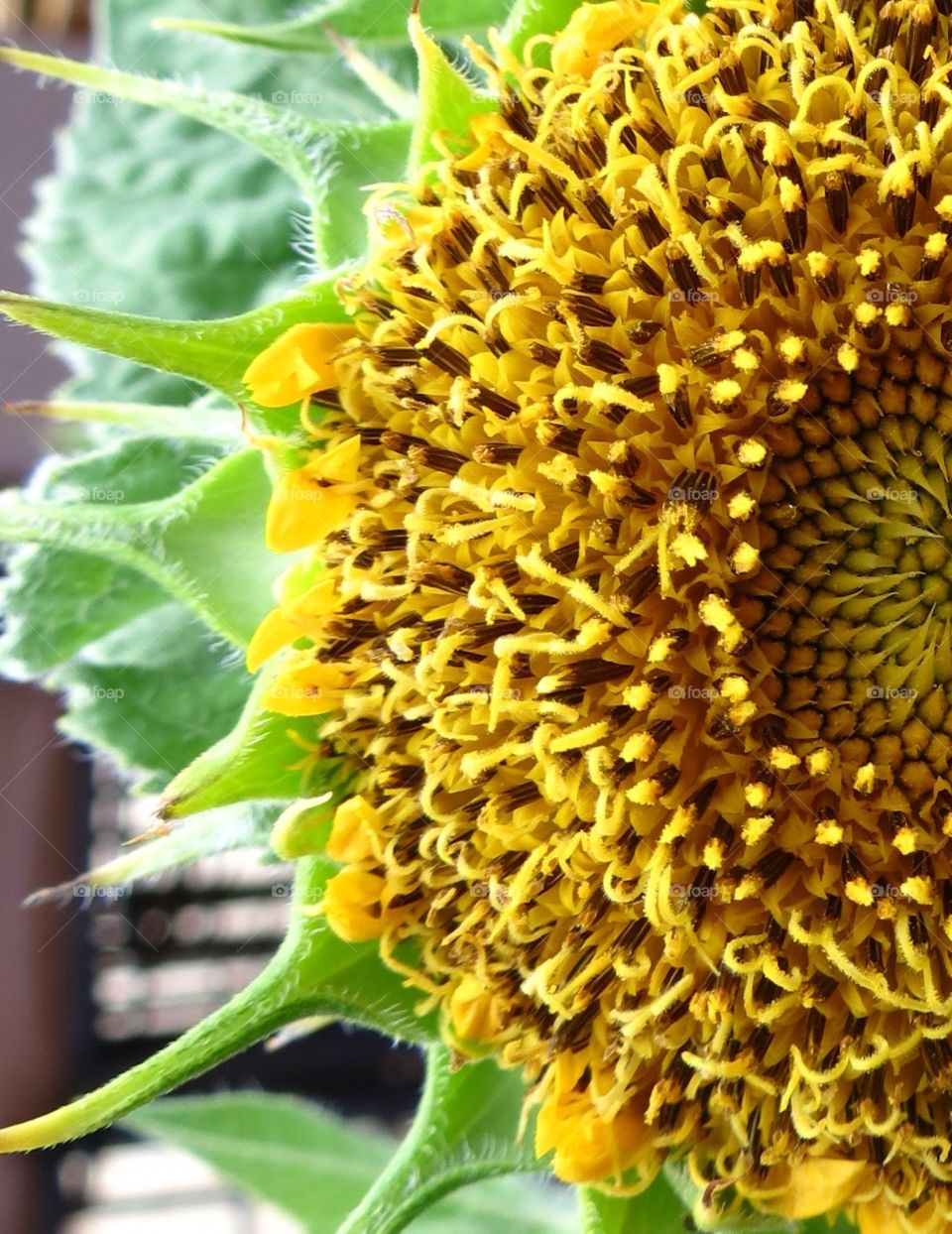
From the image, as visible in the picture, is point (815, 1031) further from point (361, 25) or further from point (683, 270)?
point (361, 25)

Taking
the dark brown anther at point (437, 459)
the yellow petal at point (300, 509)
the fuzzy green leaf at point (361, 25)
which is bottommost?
the yellow petal at point (300, 509)

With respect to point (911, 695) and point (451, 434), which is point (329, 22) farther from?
point (911, 695)

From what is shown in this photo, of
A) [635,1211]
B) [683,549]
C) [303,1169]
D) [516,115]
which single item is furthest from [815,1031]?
[303,1169]

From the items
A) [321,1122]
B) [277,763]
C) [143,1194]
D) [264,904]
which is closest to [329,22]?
[277,763]

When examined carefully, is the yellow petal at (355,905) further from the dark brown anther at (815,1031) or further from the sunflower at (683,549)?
the dark brown anther at (815,1031)

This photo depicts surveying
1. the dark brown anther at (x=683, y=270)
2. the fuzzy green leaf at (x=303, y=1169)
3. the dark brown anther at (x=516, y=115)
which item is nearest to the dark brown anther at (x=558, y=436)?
the dark brown anther at (x=683, y=270)

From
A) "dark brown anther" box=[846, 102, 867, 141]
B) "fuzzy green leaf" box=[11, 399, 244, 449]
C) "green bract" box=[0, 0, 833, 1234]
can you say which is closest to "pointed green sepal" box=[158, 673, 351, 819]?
"green bract" box=[0, 0, 833, 1234]
